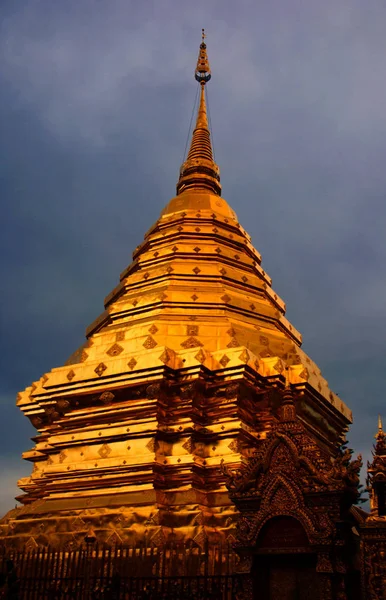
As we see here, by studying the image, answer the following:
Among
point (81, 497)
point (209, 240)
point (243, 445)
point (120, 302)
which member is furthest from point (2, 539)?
point (209, 240)

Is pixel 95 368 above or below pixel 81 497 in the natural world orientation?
above

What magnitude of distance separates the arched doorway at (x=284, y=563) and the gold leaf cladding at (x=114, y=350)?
283 inches

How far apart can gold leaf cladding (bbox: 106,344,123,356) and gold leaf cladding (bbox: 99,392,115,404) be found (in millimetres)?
963

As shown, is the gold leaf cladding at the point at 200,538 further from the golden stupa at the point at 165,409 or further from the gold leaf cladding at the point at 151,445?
the gold leaf cladding at the point at 151,445

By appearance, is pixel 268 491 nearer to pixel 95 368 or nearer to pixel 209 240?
pixel 95 368

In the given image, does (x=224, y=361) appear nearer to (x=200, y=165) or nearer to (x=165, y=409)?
(x=165, y=409)

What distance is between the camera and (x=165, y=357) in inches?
592

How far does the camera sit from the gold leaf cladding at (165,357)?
49.2 feet

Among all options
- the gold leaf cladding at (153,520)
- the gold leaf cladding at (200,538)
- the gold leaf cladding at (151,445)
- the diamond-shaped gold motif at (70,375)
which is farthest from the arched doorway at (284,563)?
the diamond-shaped gold motif at (70,375)

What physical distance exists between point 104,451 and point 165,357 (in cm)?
232

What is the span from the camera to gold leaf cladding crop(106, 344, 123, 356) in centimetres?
1622

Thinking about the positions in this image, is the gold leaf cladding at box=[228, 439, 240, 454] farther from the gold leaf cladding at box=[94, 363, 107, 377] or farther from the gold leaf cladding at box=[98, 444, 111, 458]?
the gold leaf cladding at box=[94, 363, 107, 377]

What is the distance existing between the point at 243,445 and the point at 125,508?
2.61m

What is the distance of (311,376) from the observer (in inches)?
634
